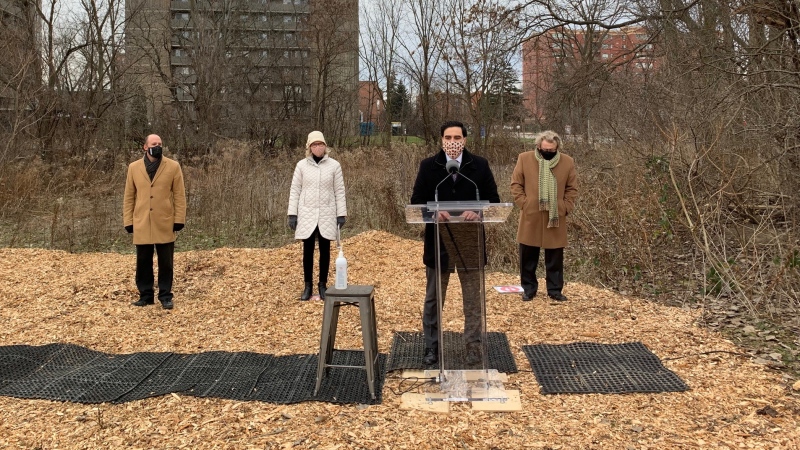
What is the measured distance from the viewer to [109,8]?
1867 centimetres

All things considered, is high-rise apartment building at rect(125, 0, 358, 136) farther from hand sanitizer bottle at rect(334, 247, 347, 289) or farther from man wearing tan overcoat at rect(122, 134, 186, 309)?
hand sanitizer bottle at rect(334, 247, 347, 289)

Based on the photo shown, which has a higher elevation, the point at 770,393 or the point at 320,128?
the point at 320,128

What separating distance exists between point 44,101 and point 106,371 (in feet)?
44.8

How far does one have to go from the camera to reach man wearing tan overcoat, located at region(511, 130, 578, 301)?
6465 millimetres

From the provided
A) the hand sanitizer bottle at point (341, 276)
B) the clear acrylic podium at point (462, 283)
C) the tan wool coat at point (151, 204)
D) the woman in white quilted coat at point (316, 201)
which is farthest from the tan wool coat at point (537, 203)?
the tan wool coat at point (151, 204)

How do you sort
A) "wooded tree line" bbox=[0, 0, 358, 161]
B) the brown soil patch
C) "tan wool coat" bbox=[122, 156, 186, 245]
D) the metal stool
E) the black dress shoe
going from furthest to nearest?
"wooded tree line" bbox=[0, 0, 358, 161] < "tan wool coat" bbox=[122, 156, 186, 245] < the black dress shoe < the metal stool < the brown soil patch

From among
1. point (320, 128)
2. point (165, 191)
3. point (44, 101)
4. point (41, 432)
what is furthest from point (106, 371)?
point (320, 128)

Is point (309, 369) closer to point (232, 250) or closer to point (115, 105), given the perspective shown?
point (232, 250)

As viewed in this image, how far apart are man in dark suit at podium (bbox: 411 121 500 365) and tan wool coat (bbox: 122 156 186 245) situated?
3098mm

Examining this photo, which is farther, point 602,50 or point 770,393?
point 602,50

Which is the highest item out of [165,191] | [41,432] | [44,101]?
[44,101]

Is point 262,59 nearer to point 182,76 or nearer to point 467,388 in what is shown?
point 182,76

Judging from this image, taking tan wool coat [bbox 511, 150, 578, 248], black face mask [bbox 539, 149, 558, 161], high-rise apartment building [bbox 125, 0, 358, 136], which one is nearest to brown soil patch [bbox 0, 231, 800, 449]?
tan wool coat [bbox 511, 150, 578, 248]

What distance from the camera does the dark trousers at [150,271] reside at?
6.46 m
